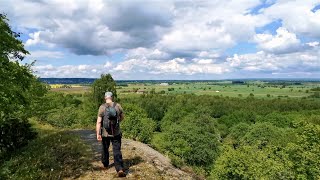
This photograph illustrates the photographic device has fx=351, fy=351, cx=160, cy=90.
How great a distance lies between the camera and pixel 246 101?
593 ft

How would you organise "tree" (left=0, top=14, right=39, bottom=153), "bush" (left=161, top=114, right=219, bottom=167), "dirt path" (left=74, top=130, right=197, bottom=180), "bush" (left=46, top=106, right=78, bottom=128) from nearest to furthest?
"dirt path" (left=74, top=130, right=197, bottom=180), "tree" (left=0, top=14, right=39, bottom=153), "bush" (left=46, top=106, right=78, bottom=128), "bush" (left=161, top=114, right=219, bottom=167)

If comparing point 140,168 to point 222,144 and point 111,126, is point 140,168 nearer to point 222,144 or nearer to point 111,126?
point 111,126

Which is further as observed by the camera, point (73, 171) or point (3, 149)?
point (3, 149)

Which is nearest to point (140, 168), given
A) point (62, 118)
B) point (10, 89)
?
point (10, 89)

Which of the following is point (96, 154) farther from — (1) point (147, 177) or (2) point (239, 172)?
(2) point (239, 172)

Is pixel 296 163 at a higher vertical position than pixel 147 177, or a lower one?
lower

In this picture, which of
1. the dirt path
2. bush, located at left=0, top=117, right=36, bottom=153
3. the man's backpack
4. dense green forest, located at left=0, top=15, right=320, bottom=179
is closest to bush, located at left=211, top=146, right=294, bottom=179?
dense green forest, located at left=0, top=15, right=320, bottom=179

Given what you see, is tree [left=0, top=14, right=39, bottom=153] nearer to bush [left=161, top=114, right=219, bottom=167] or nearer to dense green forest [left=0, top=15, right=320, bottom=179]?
dense green forest [left=0, top=15, right=320, bottom=179]

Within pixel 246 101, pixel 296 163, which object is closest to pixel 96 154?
pixel 296 163

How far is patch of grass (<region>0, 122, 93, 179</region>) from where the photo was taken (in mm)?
12836

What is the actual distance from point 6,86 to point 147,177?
26.7 ft

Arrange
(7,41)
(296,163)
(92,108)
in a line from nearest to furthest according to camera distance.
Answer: (7,41) < (296,163) < (92,108)

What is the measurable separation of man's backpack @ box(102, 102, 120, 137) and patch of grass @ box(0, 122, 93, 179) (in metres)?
2.07

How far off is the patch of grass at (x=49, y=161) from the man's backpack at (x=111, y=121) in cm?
207
